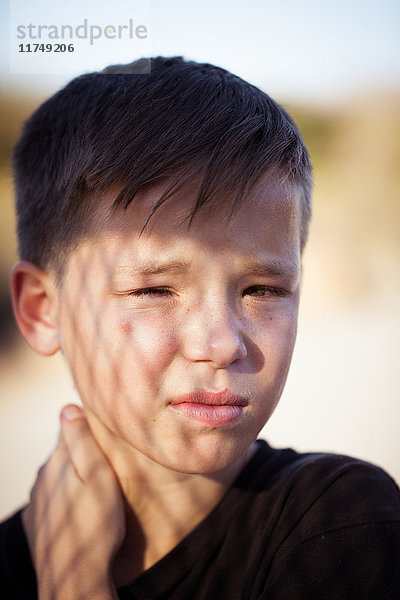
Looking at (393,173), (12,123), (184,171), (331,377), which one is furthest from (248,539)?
(393,173)

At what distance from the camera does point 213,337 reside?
913 mm

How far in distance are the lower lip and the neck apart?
24 centimetres

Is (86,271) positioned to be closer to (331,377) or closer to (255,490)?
(255,490)

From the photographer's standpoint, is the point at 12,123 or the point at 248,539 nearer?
the point at 248,539

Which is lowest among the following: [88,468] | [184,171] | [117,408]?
[88,468]

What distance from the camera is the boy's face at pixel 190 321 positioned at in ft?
3.07

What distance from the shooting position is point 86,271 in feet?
3.42

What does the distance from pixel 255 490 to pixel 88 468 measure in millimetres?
327

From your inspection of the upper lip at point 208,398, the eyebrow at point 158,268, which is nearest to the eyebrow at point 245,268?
the eyebrow at point 158,268

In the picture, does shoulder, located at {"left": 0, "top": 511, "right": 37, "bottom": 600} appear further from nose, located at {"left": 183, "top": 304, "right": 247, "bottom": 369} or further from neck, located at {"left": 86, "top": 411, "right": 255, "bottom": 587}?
nose, located at {"left": 183, "top": 304, "right": 247, "bottom": 369}

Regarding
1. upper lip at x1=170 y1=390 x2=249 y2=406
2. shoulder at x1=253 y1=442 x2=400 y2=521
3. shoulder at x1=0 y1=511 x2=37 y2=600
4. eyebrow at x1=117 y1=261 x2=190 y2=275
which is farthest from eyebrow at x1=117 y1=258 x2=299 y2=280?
shoulder at x1=0 y1=511 x2=37 y2=600

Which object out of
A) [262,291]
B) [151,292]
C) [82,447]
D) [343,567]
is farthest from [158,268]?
[343,567]

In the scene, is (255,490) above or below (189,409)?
below

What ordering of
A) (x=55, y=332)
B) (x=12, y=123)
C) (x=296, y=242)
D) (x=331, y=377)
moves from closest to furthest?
(x=296, y=242) < (x=55, y=332) < (x=331, y=377) < (x=12, y=123)
